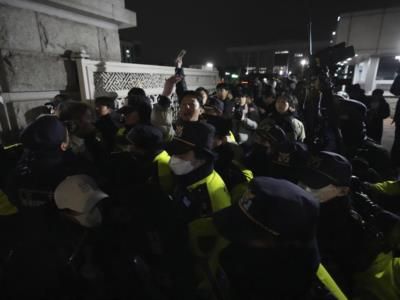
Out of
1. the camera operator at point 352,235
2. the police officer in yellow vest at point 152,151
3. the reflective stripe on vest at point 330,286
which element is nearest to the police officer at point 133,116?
the police officer in yellow vest at point 152,151

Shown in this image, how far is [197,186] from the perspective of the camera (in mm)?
1915

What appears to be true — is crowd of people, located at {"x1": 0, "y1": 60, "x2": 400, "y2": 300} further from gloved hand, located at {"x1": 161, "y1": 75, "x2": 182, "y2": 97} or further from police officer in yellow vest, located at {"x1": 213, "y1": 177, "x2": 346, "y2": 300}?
gloved hand, located at {"x1": 161, "y1": 75, "x2": 182, "y2": 97}

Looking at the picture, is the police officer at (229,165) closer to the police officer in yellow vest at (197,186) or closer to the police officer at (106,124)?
the police officer in yellow vest at (197,186)

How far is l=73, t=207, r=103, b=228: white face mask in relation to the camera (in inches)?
54.3

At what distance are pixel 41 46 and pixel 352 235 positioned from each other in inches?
175

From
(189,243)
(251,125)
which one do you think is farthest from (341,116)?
(189,243)

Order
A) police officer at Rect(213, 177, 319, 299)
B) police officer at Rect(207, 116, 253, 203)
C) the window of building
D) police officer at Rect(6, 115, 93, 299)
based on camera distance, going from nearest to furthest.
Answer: police officer at Rect(213, 177, 319, 299) → police officer at Rect(6, 115, 93, 299) → police officer at Rect(207, 116, 253, 203) → the window of building

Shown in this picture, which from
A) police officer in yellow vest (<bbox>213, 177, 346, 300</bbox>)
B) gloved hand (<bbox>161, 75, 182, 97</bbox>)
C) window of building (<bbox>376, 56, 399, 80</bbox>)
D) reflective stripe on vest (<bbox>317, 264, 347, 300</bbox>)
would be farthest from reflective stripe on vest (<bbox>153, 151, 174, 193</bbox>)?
window of building (<bbox>376, 56, 399, 80</bbox>)

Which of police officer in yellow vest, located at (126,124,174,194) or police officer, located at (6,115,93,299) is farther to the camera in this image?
police officer in yellow vest, located at (126,124,174,194)

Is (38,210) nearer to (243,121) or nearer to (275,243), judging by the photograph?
(275,243)

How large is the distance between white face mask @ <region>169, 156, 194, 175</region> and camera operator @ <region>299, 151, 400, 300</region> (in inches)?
36.2

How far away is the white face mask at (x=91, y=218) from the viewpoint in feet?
4.52

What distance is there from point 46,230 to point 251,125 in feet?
12.4

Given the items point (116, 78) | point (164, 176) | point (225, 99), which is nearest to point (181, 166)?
point (164, 176)
